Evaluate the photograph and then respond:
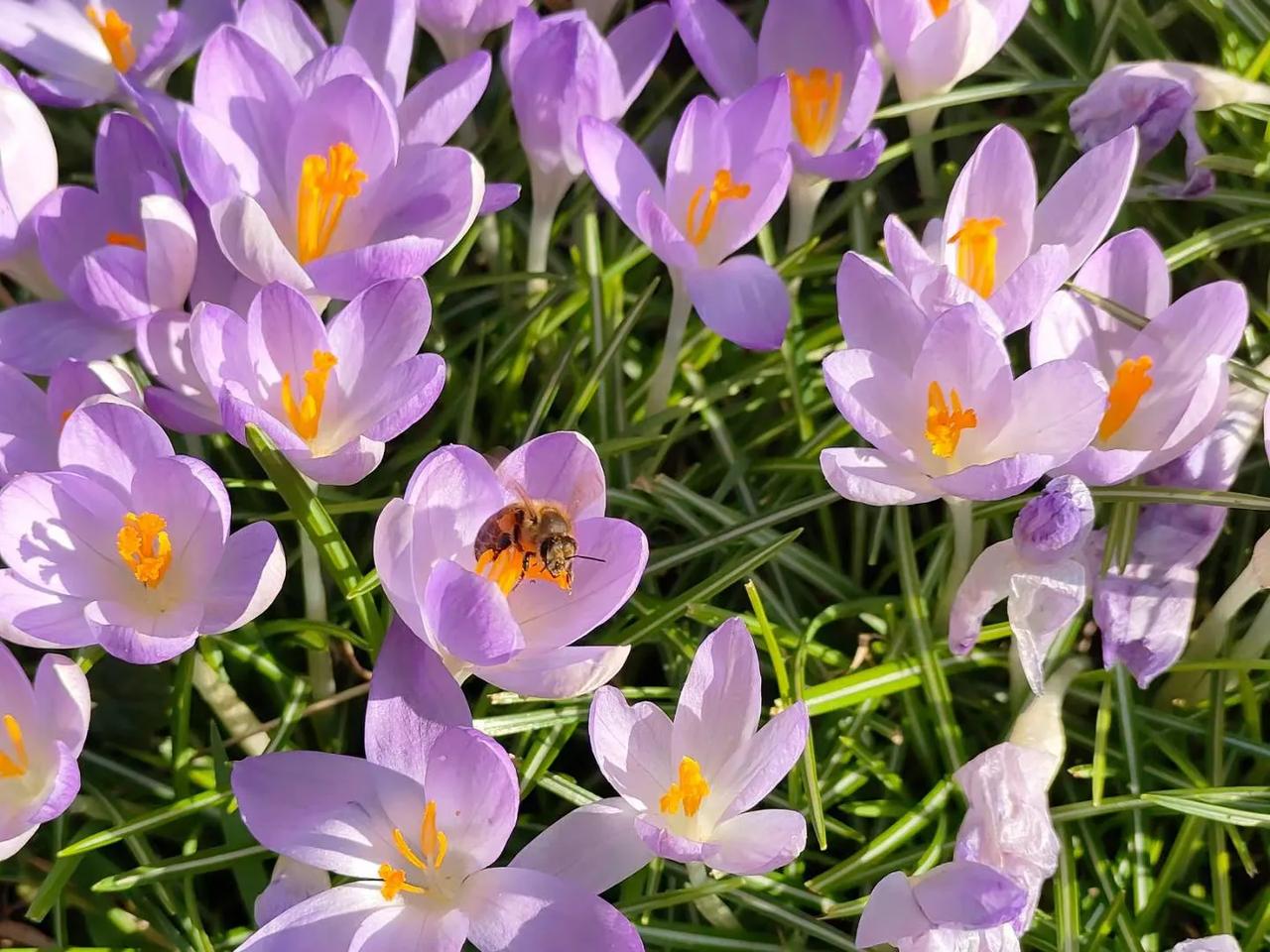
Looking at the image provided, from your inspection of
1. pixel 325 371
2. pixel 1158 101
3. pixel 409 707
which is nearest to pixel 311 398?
pixel 325 371

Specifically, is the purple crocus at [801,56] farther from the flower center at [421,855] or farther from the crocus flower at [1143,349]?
the flower center at [421,855]

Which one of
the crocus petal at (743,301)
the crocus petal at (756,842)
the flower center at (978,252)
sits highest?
the flower center at (978,252)

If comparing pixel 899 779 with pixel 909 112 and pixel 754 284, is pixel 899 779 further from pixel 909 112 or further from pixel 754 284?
pixel 909 112

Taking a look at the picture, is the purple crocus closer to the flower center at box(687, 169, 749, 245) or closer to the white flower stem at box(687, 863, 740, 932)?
the flower center at box(687, 169, 749, 245)

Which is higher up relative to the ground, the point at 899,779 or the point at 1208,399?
the point at 1208,399

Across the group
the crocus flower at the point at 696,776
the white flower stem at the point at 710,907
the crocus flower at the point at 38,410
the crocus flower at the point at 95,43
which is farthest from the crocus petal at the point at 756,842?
the crocus flower at the point at 95,43

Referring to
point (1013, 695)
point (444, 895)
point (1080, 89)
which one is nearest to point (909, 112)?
point (1080, 89)

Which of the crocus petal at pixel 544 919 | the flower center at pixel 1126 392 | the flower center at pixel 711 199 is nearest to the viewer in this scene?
the crocus petal at pixel 544 919

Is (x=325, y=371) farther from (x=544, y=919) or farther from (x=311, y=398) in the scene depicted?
(x=544, y=919)
